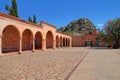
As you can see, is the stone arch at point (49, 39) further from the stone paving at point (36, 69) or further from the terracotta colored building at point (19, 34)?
the stone paving at point (36, 69)

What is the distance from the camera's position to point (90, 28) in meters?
111

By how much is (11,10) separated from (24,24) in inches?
812

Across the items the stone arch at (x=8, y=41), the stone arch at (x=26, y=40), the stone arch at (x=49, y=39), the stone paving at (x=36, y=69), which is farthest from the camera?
the stone arch at (x=49, y=39)

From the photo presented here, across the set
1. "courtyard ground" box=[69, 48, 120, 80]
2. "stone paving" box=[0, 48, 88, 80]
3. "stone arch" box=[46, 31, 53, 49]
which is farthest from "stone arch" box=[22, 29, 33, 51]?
"courtyard ground" box=[69, 48, 120, 80]

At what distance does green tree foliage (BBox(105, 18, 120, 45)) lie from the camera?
1626 inches

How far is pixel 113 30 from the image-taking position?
41.7 metres

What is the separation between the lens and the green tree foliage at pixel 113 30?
41312mm

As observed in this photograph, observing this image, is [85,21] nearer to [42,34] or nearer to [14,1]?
[14,1]

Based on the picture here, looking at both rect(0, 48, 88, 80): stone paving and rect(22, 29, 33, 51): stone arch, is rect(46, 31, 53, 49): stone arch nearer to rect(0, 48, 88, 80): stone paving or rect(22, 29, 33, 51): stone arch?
rect(22, 29, 33, 51): stone arch

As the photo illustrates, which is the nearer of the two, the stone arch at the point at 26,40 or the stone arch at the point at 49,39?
the stone arch at the point at 26,40

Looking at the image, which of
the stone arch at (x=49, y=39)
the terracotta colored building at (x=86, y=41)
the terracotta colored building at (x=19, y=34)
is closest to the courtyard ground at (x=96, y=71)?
the terracotta colored building at (x=19, y=34)

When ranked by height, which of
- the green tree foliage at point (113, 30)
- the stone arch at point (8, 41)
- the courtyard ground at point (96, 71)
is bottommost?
the courtyard ground at point (96, 71)

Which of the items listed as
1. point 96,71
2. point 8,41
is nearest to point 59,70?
point 96,71

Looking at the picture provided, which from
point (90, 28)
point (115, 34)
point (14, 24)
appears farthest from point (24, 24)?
point (90, 28)
